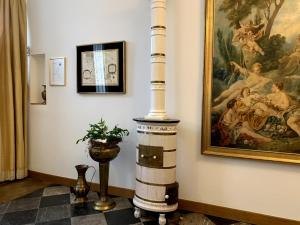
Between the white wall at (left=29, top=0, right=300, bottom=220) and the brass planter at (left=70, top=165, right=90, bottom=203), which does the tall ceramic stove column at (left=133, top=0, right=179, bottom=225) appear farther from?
the brass planter at (left=70, top=165, right=90, bottom=203)

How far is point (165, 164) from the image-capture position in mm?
2320

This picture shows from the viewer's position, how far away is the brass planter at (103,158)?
→ 8.48ft

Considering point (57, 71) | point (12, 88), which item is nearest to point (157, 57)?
point (57, 71)

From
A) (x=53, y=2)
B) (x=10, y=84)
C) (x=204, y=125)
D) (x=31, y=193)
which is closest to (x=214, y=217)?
(x=204, y=125)

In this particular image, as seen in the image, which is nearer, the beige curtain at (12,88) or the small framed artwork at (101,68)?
the small framed artwork at (101,68)

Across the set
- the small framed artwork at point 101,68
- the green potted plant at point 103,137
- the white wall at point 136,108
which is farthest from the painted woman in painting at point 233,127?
the small framed artwork at point 101,68

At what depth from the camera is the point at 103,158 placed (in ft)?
8.56

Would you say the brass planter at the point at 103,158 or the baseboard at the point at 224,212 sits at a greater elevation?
the brass planter at the point at 103,158

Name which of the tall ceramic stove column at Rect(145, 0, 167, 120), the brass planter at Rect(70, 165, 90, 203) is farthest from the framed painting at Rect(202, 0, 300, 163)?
the brass planter at Rect(70, 165, 90, 203)

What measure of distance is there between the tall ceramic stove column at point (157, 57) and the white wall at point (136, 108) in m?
0.28

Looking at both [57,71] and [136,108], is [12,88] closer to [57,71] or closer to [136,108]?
[57,71]

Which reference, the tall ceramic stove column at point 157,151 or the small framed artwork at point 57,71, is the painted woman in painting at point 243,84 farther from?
the small framed artwork at point 57,71

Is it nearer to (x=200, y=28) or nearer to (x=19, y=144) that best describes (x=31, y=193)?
(x=19, y=144)

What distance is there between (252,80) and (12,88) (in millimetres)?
2934
